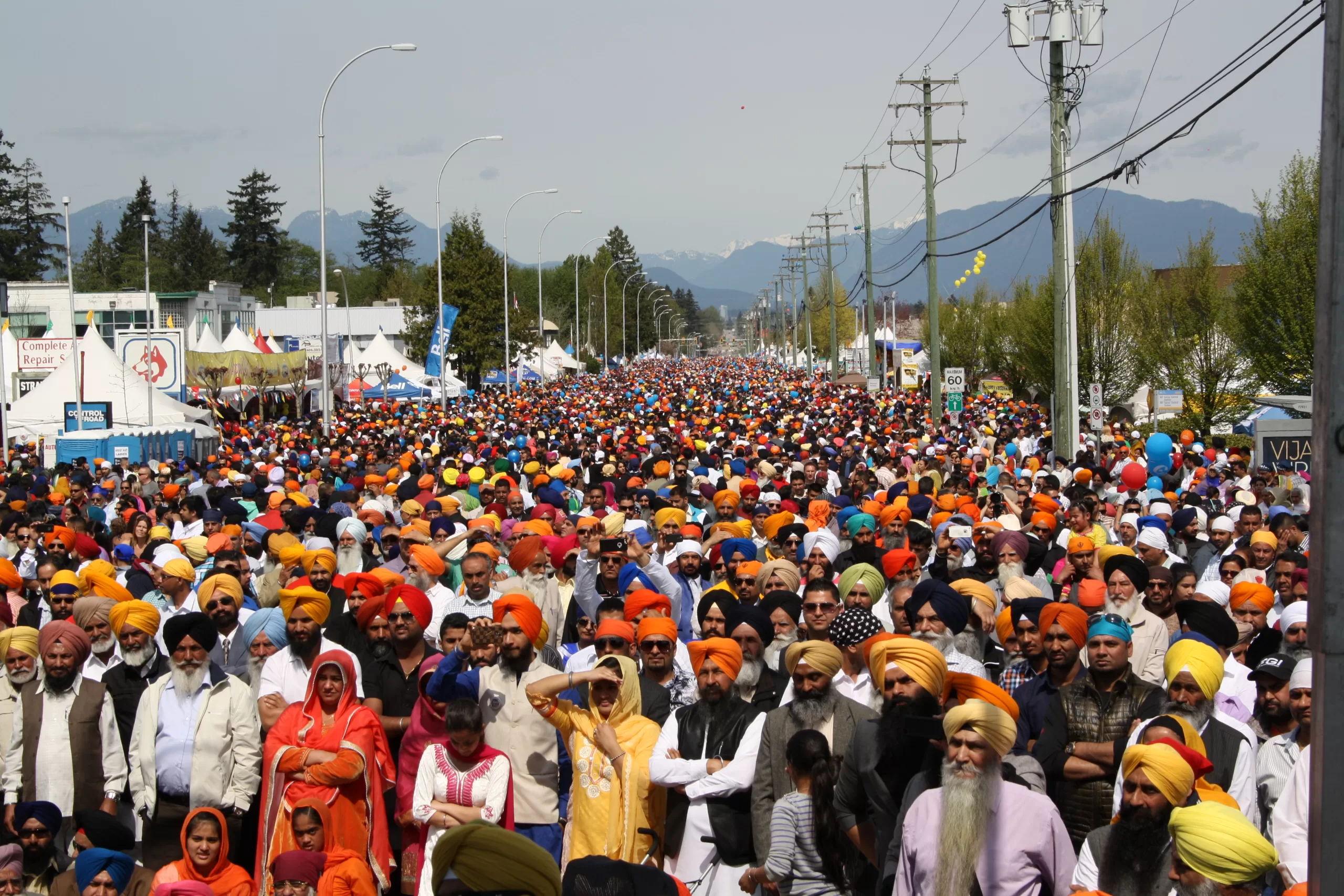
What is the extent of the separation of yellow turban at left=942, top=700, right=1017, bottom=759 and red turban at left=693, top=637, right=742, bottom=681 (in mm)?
1303

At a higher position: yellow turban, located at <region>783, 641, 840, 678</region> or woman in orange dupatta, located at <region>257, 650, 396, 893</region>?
yellow turban, located at <region>783, 641, 840, 678</region>

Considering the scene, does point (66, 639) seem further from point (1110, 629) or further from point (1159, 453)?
point (1159, 453)

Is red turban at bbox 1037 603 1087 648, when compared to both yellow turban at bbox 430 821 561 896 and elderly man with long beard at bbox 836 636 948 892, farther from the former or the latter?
yellow turban at bbox 430 821 561 896

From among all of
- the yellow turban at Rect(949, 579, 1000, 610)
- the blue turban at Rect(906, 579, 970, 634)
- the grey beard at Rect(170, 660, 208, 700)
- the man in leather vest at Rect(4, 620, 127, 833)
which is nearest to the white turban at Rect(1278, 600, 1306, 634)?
the yellow turban at Rect(949, 579, 1000, 610)

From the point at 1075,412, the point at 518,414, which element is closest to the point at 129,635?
the point at 1075,412

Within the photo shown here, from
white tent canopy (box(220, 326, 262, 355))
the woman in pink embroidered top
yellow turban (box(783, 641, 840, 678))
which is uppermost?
white tent canopy (box(220, 326, 262, 355))

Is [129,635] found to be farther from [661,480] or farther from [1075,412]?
[1075,412]

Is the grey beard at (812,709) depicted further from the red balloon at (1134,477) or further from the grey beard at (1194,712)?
the red balloon at (1134,477)

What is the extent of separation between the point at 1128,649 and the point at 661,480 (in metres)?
11.9

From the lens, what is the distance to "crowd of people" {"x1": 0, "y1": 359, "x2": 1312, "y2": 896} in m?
4.43

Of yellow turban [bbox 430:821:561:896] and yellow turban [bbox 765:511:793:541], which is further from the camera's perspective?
yellow turban [bbox 765:511:793:541]

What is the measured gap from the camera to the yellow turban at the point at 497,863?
314 centimetres

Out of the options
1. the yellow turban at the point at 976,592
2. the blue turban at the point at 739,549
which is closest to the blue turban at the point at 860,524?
the blue turban at the point at 739,549

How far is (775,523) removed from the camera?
38.7 feet
